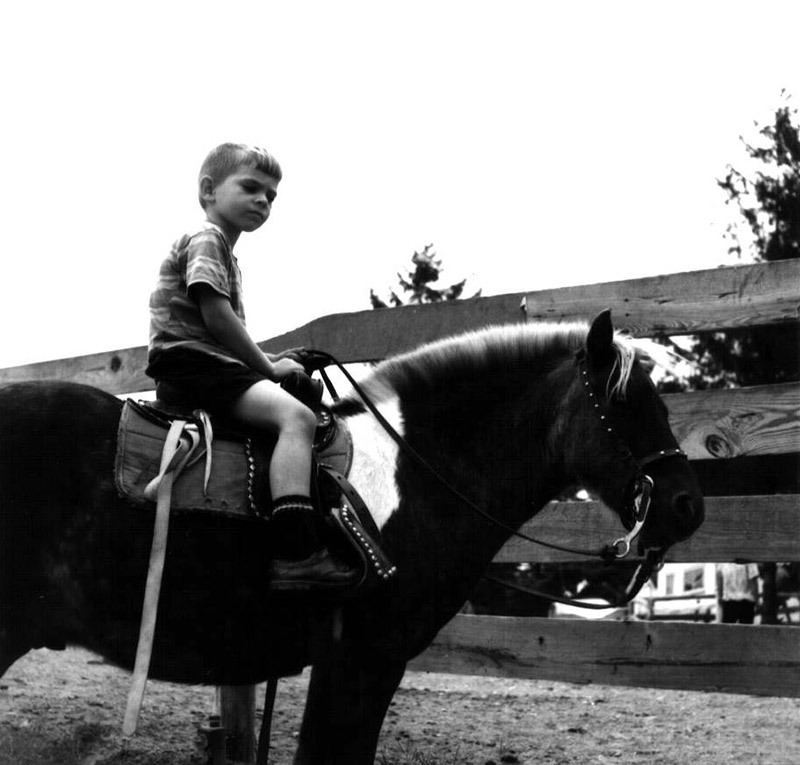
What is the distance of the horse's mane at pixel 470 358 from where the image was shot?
393cm

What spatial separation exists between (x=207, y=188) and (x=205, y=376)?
705mm

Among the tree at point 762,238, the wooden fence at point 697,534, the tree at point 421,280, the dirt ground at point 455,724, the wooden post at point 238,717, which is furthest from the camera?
the tree at point 421,280

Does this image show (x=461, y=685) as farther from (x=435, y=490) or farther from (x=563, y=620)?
(x=435, y=490)

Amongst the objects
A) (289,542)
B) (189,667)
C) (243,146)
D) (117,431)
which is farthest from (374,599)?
(243,146)

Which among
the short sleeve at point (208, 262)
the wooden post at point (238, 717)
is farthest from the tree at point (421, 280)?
the short sleeve at point (208, 262)

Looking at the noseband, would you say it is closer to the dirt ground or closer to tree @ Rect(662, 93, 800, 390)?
the dirt ground

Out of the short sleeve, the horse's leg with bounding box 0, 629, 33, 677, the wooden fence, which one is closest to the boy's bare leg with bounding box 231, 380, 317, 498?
the short sleeve

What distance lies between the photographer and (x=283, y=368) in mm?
3699

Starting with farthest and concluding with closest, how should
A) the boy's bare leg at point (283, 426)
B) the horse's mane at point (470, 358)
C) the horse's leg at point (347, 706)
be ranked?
1. the horse's mane at point (470, 358)
2. the horse's leg at point (347, 706)
3. the boy's bare leg at point (283, 426)

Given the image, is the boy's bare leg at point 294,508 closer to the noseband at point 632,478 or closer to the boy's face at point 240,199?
the boy's face at point 240,199

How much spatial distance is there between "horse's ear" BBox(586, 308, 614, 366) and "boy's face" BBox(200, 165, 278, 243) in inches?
48.8

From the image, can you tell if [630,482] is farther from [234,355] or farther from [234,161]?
[234,161]

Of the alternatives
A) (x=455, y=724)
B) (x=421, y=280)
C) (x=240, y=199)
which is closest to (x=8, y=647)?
(x=240, y=199)

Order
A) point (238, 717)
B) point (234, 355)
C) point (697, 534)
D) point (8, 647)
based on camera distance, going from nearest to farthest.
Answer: point (8, 647)
point (234, 355)
point (697, 534)
point (238, 717)
